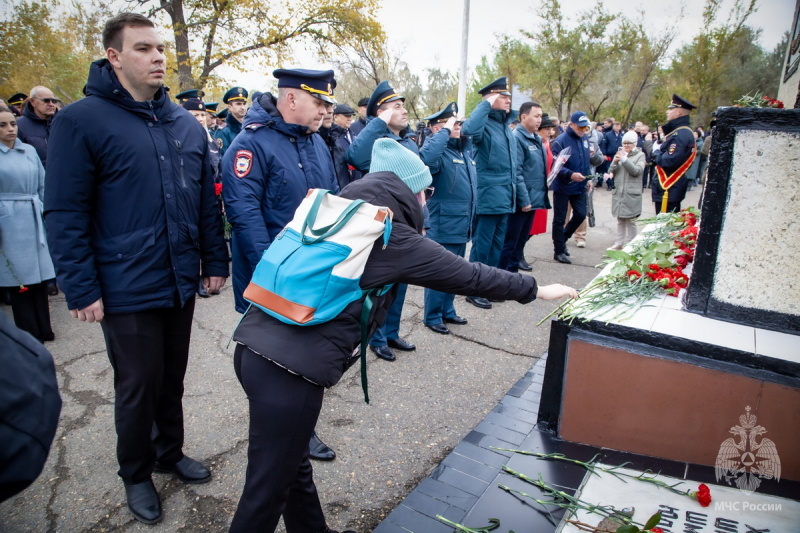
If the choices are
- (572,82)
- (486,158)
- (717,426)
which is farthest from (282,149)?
(572,82)

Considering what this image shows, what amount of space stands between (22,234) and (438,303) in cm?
365

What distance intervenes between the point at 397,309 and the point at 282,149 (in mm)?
1868

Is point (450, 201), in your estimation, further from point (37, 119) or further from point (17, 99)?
point (17, 99)

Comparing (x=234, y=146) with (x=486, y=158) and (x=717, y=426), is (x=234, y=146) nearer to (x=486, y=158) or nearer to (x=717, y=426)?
(x=717, y=426)

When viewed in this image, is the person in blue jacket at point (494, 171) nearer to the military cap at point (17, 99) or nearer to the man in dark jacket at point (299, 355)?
the man in dark jacket at point (299, 355)

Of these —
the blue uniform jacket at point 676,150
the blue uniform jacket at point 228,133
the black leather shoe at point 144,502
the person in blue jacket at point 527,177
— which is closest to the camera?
the black leather shoe at point 144,502

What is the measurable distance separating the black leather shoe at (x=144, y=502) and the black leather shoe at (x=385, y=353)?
2.02m

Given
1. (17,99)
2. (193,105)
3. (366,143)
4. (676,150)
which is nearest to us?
(366,143)

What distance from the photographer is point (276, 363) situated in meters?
1.70

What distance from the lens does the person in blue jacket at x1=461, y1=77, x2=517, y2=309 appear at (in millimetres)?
5129

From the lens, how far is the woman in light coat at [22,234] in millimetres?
4137

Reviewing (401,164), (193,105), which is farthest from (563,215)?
(401,164)

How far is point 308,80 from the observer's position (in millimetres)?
2771

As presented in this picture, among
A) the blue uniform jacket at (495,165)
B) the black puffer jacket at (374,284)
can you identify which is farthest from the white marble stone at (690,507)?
the blue uniform jacket at (495,165)
